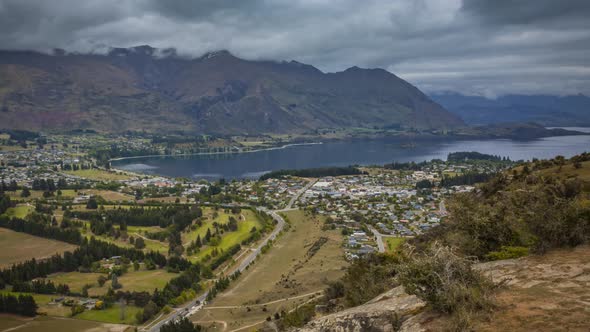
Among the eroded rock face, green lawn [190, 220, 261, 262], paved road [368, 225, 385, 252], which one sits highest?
the eroded rock face

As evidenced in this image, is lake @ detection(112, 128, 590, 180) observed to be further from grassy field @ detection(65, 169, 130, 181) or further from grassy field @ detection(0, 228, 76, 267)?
grassy field @ detection(0, 228, 76, 267)

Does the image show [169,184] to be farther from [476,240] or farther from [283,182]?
[476,240]

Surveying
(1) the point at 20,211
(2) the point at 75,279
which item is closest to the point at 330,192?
(2) the point at 75,279

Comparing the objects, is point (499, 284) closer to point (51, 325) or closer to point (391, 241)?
point (51, 325)

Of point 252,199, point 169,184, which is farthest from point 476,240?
point 169,184

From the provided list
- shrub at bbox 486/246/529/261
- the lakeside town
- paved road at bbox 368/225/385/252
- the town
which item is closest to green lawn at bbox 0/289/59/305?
the town
